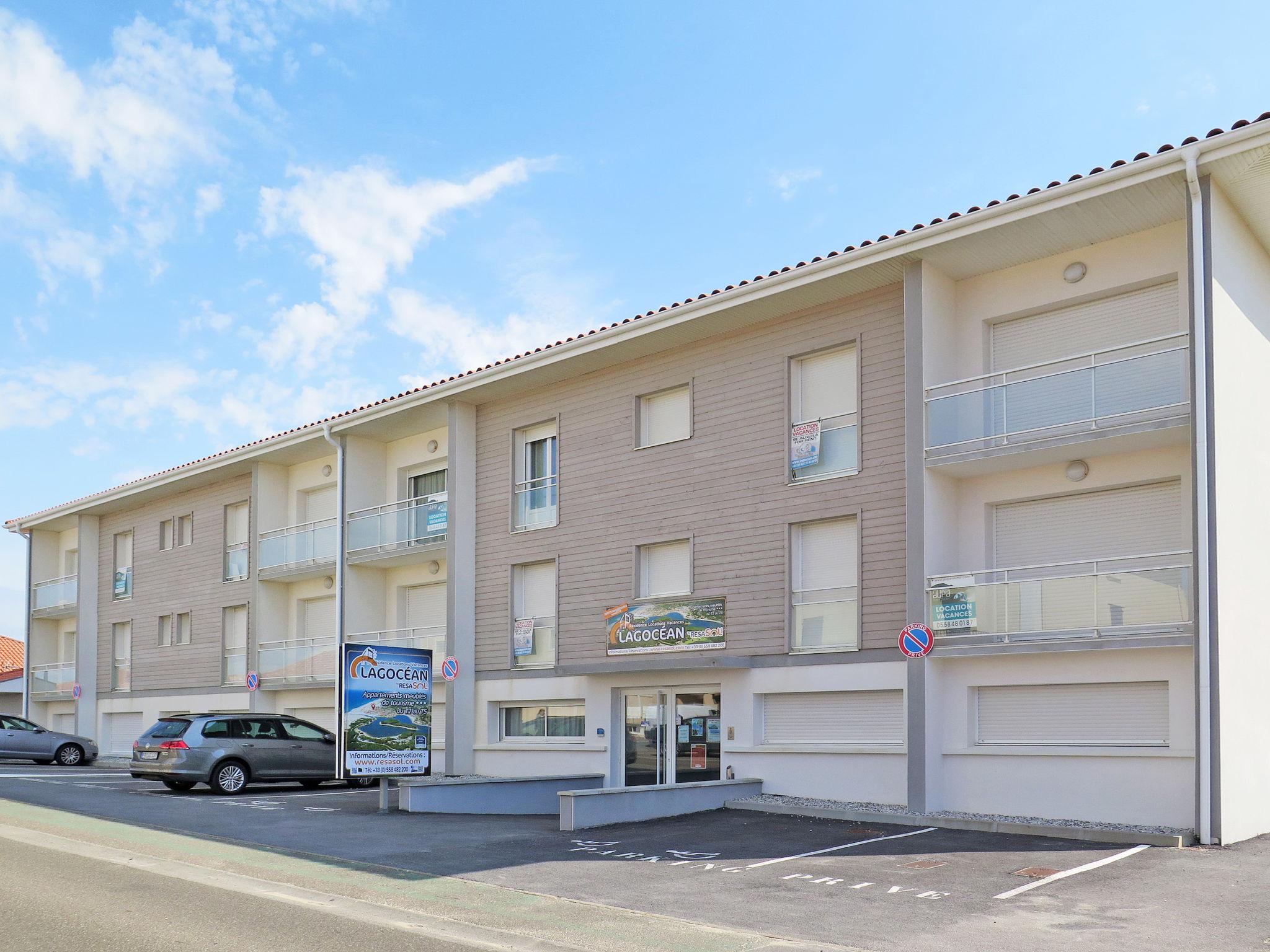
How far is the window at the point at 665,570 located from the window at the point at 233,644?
1331cm

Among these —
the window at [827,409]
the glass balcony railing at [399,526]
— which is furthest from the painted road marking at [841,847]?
the glass balcony railing at [399,526]

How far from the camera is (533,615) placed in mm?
22594

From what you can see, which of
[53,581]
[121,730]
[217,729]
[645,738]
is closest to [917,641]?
[645,738]

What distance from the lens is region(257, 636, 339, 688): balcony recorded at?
26.6 meters

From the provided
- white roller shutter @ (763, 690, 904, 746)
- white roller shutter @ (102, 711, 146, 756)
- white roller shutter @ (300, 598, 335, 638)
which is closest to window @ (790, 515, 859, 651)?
white roller shutter @ (763, 690, 904, 746)

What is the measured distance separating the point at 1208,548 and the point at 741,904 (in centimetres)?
706

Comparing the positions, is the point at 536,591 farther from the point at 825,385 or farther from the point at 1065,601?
the point at 1065,601

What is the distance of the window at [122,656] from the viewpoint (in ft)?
111

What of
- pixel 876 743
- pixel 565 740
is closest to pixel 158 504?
pixel 565 740

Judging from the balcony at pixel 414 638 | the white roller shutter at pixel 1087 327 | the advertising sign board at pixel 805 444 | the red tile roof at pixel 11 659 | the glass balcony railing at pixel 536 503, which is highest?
the white roller shutter at pixel 1087 327

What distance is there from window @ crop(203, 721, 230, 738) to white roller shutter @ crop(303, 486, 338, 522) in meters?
7.38

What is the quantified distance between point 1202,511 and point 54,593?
33.3 meters

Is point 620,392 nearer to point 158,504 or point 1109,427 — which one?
point 1109,427

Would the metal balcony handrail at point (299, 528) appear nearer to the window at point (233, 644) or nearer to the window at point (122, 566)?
the window at point (233, 644)
